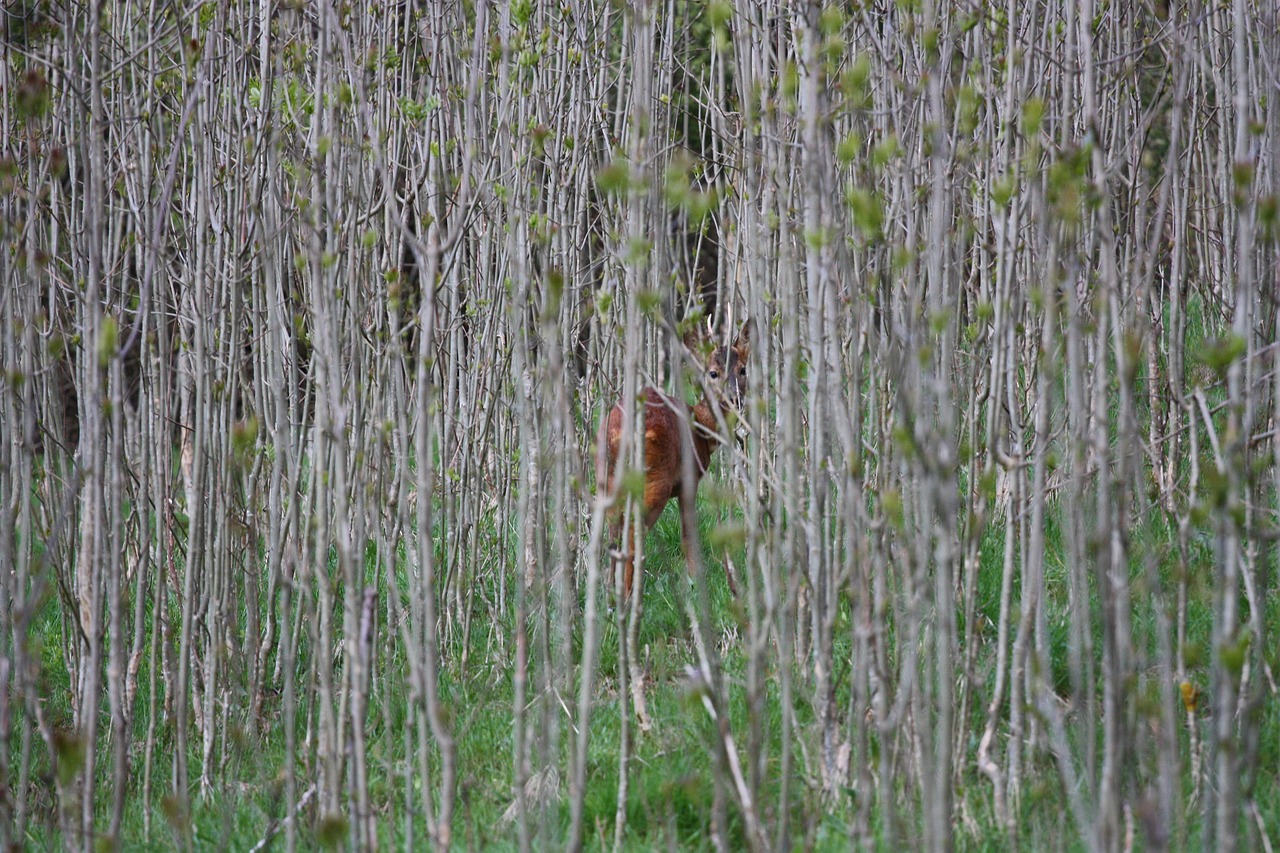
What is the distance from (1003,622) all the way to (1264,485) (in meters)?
1.53

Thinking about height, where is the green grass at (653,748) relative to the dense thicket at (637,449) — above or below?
below

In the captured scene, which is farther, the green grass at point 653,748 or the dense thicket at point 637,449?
the green grass at point 653,748

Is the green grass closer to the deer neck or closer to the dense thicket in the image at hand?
the dense thicket

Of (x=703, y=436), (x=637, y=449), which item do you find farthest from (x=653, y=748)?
(x=703, y=436)

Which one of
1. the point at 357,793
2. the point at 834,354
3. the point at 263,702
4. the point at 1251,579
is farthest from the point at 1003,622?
the point at 263,702

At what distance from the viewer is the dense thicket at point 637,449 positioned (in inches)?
61.2

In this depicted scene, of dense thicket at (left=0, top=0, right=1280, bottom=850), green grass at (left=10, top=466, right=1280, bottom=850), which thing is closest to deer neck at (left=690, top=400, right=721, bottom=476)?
dense thicket at (left=0, top=0, right=1280, bottom=850)

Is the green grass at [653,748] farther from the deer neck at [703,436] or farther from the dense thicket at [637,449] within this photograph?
the deer neck at [703,436]

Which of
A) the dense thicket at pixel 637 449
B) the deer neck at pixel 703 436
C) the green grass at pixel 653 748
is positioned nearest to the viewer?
the dense thicket at pixel 637 449

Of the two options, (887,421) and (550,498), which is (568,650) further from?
(550,498)

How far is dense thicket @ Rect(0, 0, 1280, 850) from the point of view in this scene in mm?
1555

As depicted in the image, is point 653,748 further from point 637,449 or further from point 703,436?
point 703,436

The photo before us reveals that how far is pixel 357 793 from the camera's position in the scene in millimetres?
1621

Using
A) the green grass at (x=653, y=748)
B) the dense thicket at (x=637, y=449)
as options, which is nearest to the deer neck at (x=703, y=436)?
the dense thicket at (x=637, y=449)
